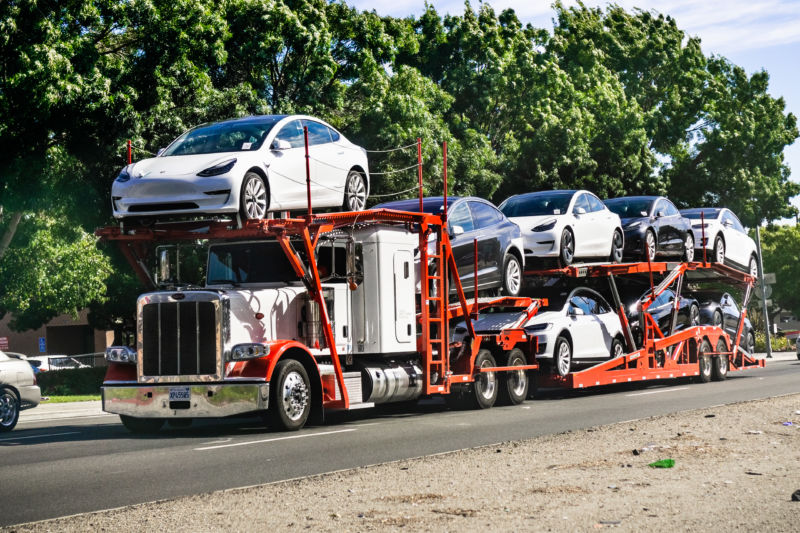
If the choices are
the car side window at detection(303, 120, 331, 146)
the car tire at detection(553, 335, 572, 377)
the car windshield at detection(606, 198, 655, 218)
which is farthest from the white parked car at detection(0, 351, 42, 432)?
the car windshield at detection(606, 198, 655, 218)

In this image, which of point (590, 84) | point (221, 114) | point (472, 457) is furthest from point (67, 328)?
point (472, 457)

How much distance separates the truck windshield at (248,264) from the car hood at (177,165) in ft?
4.62

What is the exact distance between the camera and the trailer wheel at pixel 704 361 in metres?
24.0

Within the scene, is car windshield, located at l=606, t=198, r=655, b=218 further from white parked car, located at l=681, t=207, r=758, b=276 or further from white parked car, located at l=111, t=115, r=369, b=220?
white parked car, located at l=111, t=115, r=369, b=220

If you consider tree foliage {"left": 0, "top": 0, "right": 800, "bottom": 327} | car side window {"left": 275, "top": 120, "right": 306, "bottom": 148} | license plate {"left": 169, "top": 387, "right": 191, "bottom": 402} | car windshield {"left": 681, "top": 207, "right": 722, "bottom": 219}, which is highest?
tree foliage {"left": 0, "top": 0, "right": 800, "bottom": 327}

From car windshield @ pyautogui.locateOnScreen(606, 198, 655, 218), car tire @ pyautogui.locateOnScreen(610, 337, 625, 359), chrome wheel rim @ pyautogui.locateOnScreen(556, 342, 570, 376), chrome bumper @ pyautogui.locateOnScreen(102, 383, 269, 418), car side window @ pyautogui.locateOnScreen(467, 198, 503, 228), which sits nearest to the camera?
chrome bumper @ pyautogui.locateOnScreen(102, 383, 269, 418)

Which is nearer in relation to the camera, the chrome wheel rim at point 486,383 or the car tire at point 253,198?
the car tire at point 253,198

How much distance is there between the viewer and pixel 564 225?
19500 millimetres

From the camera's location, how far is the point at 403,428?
46.5 feet

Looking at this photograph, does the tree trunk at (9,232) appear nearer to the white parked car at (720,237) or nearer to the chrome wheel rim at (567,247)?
the chrome wheel rim at (567,247)

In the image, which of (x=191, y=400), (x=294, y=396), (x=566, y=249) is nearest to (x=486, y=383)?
(x=566, y=249)

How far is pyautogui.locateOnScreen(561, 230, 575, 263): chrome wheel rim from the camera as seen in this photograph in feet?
63.6

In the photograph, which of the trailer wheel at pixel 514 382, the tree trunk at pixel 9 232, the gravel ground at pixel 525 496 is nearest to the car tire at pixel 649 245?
the trailer wheel at pixel 514 382

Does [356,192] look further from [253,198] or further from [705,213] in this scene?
[705,213]
